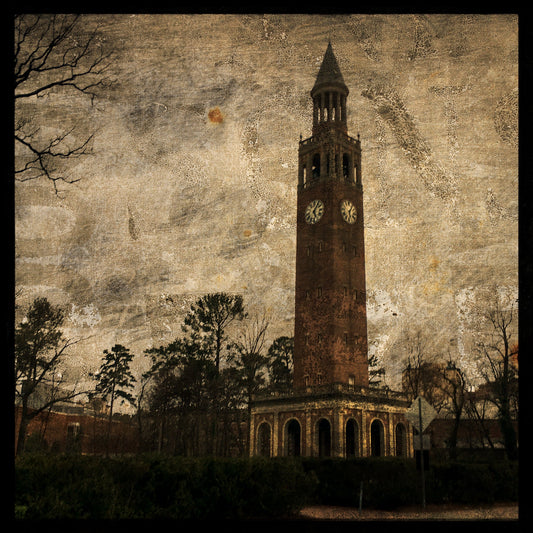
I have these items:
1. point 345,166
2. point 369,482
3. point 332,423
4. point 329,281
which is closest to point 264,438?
point 332,423

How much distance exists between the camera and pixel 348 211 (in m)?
37.9

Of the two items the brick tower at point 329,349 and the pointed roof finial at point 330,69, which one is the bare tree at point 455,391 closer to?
the brick tower at point 329,349

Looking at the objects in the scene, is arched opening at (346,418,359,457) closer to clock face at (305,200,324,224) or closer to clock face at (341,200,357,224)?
clock face at (341,200,357,224)

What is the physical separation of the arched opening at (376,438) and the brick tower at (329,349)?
3.0 inches

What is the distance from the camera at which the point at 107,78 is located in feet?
54.9

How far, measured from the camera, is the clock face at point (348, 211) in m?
37.2

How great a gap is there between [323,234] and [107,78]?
24.5m

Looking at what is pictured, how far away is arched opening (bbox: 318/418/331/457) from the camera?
119 ft

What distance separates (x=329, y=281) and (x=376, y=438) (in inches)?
410

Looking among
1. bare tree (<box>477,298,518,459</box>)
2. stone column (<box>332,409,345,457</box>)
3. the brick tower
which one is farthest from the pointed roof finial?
stone column (<box>332,409,345,457</box>)

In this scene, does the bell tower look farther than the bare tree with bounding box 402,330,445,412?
Yes

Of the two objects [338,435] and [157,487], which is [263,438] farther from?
[157,487]
